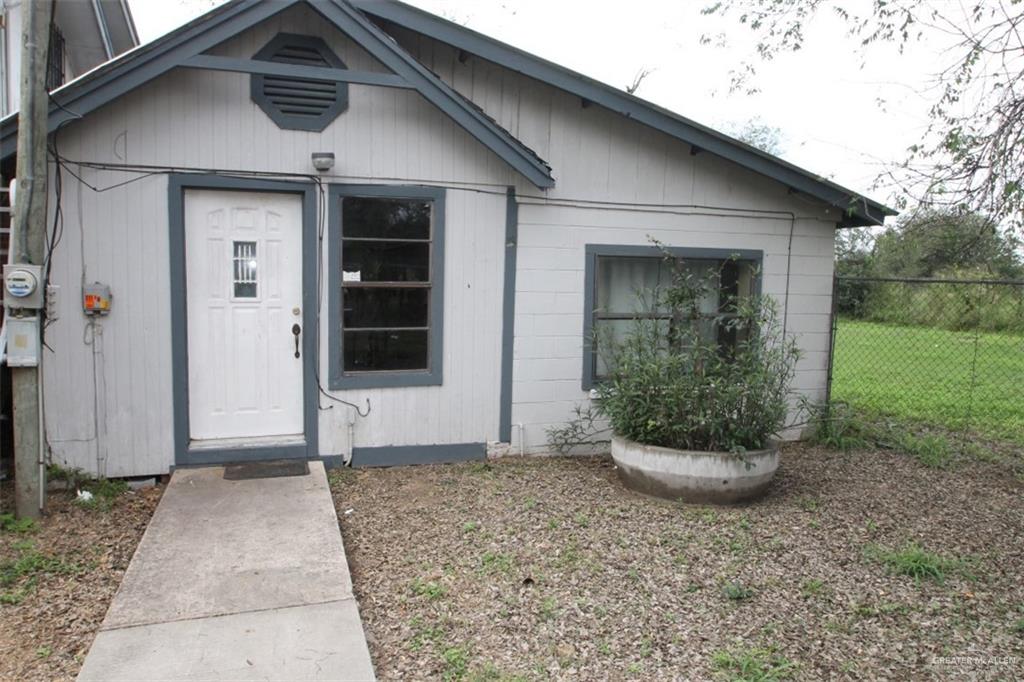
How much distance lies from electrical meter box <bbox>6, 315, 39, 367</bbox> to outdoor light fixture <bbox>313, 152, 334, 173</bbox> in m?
2.17

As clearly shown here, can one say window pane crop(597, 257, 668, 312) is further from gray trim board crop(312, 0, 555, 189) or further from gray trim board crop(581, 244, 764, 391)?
gray trim board crop(312, 0, 555, 189)

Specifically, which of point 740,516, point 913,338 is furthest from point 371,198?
point 913,338

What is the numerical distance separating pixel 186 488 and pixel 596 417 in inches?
135

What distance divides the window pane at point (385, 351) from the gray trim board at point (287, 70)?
6.38ft

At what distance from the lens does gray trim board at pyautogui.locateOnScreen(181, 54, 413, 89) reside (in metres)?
4.95

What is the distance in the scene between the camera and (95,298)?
5199mm

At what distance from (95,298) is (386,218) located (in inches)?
86.6

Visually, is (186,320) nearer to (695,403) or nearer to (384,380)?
(384,380)

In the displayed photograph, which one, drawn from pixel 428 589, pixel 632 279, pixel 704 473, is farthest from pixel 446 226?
pixel 428 589

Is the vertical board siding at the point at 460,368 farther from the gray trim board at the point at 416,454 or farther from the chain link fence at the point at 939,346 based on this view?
the chain link fence at the point at 939,346

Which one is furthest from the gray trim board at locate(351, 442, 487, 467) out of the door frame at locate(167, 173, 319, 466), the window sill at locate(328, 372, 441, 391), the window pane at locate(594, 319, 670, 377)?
the window pane at locate(594, 319, 670, 377)

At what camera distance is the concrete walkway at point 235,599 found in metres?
2.96

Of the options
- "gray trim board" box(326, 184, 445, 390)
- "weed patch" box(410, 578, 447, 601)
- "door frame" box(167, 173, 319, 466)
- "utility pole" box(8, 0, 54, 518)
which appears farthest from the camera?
"gray trim board" box(326, 184, 445, 390)

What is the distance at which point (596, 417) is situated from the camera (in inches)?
261
